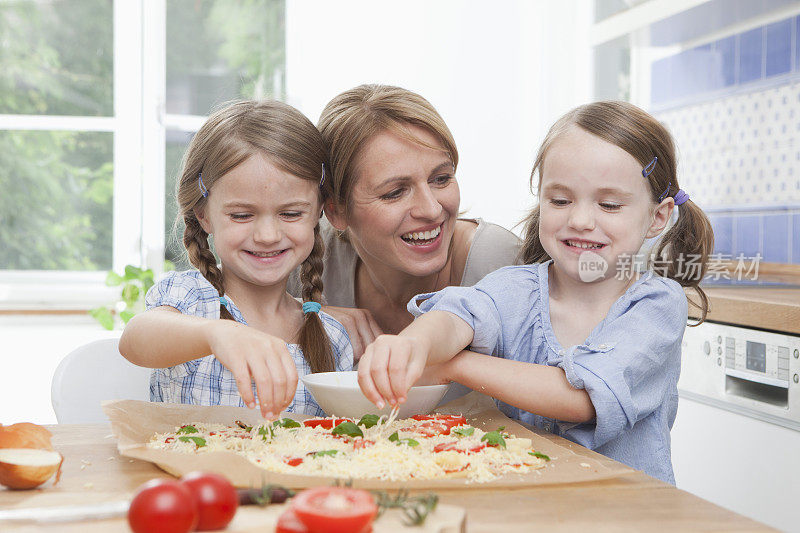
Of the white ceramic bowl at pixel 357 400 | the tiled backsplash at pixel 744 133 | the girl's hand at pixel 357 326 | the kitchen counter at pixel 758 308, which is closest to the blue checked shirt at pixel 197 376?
the girl's hand at pixel 357 326

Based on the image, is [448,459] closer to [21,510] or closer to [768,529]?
[768,529]

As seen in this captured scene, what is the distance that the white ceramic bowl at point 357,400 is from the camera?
1.17 metres

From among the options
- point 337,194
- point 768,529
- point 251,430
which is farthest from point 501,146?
point 768,529

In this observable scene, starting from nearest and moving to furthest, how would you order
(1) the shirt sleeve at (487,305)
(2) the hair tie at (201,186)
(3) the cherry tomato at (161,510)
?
(3) the cherry tomato at (161,510) → (1) the shirt sleeve at (487,305) → (2) the hair tie at (201,186)

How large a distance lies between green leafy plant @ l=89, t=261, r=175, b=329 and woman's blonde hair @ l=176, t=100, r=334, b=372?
1.70 metres

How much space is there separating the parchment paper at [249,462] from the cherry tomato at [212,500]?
159mm

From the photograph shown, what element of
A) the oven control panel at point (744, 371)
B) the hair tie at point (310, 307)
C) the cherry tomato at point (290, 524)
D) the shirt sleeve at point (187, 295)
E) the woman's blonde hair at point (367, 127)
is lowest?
the oven control panel at point (744, 371)

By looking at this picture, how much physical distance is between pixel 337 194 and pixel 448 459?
909mm

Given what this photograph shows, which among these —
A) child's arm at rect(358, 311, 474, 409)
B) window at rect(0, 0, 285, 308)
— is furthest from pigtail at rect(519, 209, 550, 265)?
window at rect(0, 0, 285, 308)

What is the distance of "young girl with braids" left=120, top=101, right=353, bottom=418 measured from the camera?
1.53 m

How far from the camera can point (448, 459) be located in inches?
37.1

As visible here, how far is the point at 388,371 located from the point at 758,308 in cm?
121

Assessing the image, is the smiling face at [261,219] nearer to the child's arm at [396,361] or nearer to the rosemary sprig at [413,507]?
the child's arm at [396,361]

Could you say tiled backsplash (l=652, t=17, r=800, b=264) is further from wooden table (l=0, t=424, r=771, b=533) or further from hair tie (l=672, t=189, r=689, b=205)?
wooden table (l=0, t=424, r=771, b=533)
